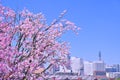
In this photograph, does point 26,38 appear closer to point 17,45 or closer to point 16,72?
point 17,45

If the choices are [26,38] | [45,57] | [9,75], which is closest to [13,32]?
[26,38]

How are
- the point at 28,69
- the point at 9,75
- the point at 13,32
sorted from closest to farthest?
the point at 9,75, the point at 28,69, the point at 13,32

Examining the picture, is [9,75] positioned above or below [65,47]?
below

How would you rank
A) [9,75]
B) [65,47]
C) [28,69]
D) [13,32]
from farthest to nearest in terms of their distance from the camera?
[65,47]
[13,32]
[28,69]
[9,75]

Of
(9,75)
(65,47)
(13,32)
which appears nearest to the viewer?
(9,75)

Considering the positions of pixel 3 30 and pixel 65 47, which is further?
pixel 65 47

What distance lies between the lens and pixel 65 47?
17.4 metres

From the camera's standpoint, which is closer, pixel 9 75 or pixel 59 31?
pixel 9 75

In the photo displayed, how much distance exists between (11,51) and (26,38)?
6.73 feet

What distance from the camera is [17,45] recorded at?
15586 millimetres

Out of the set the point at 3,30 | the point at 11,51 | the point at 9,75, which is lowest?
the point at 9,75

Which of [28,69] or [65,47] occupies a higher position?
[65,47]

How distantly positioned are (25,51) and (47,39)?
4.90 feet

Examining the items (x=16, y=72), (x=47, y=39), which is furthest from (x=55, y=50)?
(x=16, y=72)
